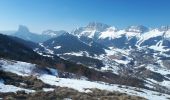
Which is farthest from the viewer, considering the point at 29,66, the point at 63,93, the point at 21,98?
the point at 29,66

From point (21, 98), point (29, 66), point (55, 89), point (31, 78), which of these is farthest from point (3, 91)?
point (29, 66)

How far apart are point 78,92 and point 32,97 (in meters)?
11.1

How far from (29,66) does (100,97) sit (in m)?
40.8

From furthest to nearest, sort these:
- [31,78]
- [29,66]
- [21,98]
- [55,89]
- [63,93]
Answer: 1. [29,66]
2. [31,78]
3. [55,89]
4. [63,93]
5. [21,98]

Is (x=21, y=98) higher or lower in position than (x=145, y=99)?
lower

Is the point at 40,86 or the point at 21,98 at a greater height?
the point at 40,86

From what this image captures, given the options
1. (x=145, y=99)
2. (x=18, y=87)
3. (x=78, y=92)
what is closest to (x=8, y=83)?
(x=18, y=87)

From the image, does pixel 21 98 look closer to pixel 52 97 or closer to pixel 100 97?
pixel 52 97

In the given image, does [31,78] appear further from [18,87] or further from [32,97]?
[32,97]

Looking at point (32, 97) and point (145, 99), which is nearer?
point (32, 97)

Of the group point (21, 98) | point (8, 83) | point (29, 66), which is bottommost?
point (21, 98)

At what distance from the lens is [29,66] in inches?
3627

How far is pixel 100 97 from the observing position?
56094 mm

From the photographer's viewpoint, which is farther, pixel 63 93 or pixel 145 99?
pixel 145 99
